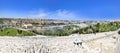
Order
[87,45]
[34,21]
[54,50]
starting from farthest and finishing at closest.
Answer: [34,21] → [87,45] → [54,50]

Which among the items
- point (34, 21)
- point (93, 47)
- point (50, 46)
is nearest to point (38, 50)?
point (50, 46)

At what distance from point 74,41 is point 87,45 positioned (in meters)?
1.58

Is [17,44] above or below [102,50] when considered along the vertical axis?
above

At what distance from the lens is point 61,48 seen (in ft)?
60.6

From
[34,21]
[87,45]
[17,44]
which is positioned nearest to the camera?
[17,44]

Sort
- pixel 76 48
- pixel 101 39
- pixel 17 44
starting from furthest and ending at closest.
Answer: pixel 101 39 < pixel 76 48 < pixel 17 44

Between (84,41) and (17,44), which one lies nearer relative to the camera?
(17,44)

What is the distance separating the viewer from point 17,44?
619 inches

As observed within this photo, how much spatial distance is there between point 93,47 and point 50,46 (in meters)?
6.29

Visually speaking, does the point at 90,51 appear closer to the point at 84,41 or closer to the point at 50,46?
the point at 84,41

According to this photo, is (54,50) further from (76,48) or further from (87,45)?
(87,45)

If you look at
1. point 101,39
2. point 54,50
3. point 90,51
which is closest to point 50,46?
point 54,50

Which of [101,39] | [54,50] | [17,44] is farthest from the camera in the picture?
[101,39]

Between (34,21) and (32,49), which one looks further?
(34,21)
